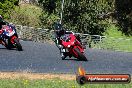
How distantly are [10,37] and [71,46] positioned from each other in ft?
11.6

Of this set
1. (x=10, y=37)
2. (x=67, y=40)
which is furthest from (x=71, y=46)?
(x=10, y=37)

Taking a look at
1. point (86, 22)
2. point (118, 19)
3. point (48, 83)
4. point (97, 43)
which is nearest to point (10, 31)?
point (48, 83)

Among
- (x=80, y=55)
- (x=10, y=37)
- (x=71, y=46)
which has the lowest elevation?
(x=80, y=55)

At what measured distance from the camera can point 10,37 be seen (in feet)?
64.8

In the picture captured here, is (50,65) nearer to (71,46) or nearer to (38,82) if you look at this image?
(71,46)

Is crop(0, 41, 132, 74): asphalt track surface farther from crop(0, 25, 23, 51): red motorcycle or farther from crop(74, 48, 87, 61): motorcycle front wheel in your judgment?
crop(0, 25, 23, 51): red motorcycle

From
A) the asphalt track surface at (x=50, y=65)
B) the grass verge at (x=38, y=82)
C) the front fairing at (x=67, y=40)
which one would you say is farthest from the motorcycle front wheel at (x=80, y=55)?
the grass verge at (x=38, y=82)

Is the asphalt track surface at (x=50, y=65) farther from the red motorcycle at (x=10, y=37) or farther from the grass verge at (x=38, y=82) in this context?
the red motorcycle at (x=10, y=37)

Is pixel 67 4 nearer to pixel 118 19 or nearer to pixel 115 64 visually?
pixel 118 19

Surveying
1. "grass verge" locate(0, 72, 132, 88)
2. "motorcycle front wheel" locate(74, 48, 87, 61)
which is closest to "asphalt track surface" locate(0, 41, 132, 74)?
"motorcycle front wheel" locate(74, 48, 87, 61)

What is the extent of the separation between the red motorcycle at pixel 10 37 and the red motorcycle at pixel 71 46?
2905 mm

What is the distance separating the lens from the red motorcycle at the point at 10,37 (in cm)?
1978

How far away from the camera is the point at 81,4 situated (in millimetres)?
39219

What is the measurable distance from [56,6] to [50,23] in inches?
67.0
